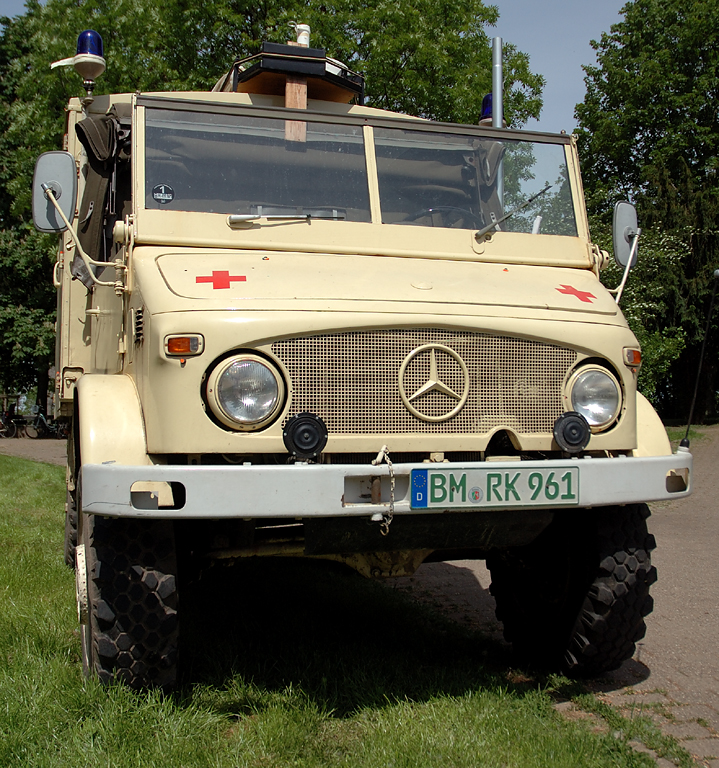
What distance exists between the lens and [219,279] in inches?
137

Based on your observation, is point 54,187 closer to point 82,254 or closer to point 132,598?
point 82,254

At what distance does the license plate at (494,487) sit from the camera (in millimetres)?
3129

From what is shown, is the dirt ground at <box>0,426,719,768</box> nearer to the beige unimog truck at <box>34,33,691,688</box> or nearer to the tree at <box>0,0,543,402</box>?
the beige unimog truck at <box>34,33,691,688</box>

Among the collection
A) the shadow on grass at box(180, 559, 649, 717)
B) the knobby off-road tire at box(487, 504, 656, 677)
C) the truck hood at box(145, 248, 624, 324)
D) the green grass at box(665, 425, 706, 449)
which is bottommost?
the shadow on grass at box(180, 559, 649, 717)

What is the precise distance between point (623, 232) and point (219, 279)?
2.45 m

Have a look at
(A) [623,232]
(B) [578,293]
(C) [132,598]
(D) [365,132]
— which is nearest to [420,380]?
(B) [578,293]

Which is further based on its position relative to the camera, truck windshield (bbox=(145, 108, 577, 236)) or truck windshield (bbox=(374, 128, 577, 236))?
truck windshield (bbox=(374, 128, 577, 236))

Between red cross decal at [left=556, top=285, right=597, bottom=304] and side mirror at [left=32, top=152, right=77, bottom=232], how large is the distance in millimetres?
2460

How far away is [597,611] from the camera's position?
12.4 ft

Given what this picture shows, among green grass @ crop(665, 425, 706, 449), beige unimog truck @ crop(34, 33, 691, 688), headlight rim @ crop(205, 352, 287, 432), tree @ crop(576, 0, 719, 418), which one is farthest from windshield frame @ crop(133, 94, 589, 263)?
tree @ crop(576, 0, 719, 418)

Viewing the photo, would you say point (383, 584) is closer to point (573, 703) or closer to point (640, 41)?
point (573, 703)

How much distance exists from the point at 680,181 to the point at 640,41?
6525mm

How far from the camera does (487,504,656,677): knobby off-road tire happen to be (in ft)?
12.3

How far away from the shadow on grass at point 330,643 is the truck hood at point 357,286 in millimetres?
1698
